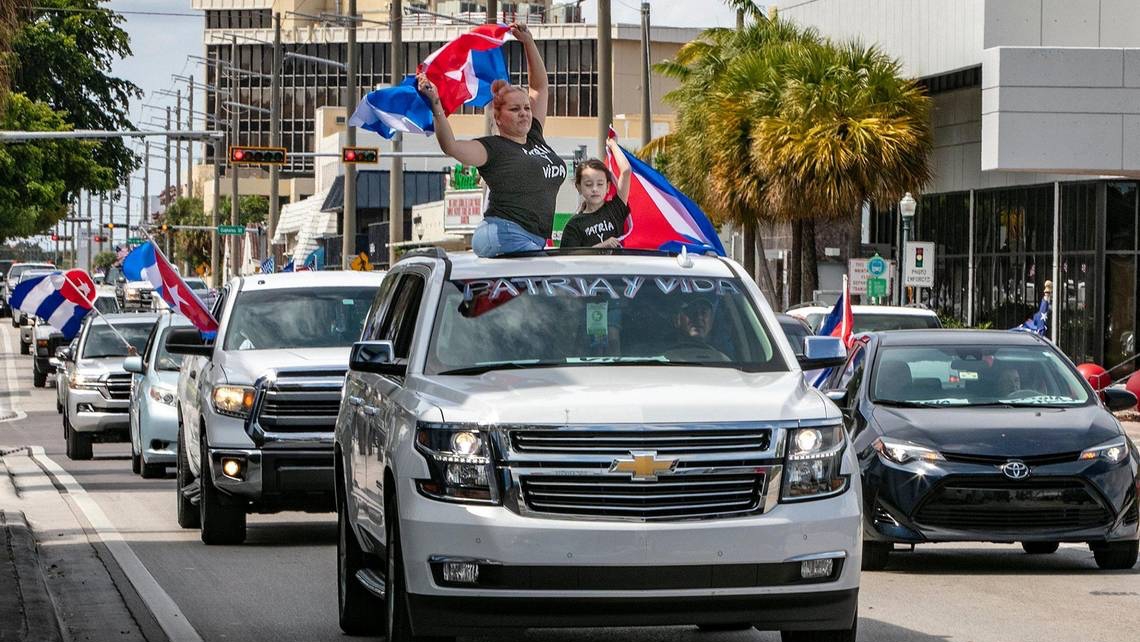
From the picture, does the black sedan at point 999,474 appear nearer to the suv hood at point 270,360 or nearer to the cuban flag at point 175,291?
the suv hood at point 270,360

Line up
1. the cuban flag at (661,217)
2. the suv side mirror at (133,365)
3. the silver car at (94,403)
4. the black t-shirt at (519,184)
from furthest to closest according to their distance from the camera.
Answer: the silver car at (94,403), the suv side mirror at (133,365), the cuban flag at (661,217), the black t-shirt at (519,184)

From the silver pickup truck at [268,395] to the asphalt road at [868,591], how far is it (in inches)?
16.2

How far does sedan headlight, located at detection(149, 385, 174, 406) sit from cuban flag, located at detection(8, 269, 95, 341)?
12.3m

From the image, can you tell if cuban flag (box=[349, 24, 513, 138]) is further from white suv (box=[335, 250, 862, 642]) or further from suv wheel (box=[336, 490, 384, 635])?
white suv (box=[335, 250, 862, 642])

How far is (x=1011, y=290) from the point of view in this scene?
4550cm

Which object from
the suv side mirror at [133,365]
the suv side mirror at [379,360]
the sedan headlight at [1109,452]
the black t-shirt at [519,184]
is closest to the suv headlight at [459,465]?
the suv side mirror at [379,360]

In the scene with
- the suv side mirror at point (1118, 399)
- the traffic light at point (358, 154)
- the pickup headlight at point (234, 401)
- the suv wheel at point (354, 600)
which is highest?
the traffic light at point (358, 154)

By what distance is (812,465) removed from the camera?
7.92 m

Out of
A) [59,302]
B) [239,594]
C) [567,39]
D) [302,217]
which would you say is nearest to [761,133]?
[59,302]

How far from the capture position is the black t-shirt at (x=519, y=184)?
1128 cm

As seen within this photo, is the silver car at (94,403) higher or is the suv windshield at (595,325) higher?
the suv windshield at (595,325)

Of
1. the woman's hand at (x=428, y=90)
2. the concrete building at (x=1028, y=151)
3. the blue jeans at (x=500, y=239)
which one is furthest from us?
the concrete building at (x=1028, y=151)

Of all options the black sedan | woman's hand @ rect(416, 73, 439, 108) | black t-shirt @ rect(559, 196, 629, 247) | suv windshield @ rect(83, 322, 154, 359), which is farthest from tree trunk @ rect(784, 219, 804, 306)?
woman's hand @ rect(416, 73, 439, 108)

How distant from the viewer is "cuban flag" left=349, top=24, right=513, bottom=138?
12.7 m
